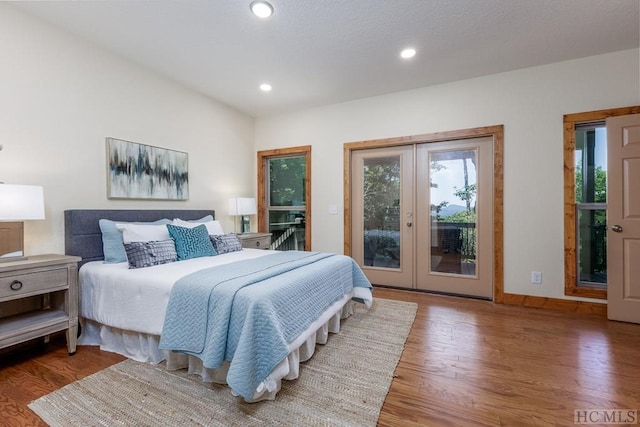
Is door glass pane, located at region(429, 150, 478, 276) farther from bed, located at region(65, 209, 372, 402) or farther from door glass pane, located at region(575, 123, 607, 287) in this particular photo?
bed, located at region(65, 209, 372, 402)

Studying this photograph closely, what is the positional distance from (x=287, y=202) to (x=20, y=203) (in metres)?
3.14

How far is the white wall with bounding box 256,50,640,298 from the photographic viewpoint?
294cm

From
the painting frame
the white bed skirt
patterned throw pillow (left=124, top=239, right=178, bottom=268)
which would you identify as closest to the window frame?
the white bed skirt

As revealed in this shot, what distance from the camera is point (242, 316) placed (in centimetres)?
157

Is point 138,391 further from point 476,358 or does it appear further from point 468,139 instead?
point 468,139

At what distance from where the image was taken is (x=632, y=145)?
2.70 metres

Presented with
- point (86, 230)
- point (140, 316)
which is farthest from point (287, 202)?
point (140, 316)

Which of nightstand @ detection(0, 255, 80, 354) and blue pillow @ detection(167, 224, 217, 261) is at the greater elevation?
blue pillow @ detection(167, 224, 217, 261)

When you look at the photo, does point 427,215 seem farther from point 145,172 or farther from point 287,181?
point 145,172

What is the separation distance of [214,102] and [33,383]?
11.4 feet

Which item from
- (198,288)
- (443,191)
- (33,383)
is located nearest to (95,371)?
(33,383)

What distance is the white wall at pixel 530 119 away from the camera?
2.94 m

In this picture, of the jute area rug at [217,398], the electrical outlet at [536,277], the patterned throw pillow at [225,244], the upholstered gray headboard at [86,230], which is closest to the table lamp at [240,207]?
the patterned throw pillow at [225,244]

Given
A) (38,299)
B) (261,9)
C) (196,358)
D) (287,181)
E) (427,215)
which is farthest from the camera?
(287,181)
